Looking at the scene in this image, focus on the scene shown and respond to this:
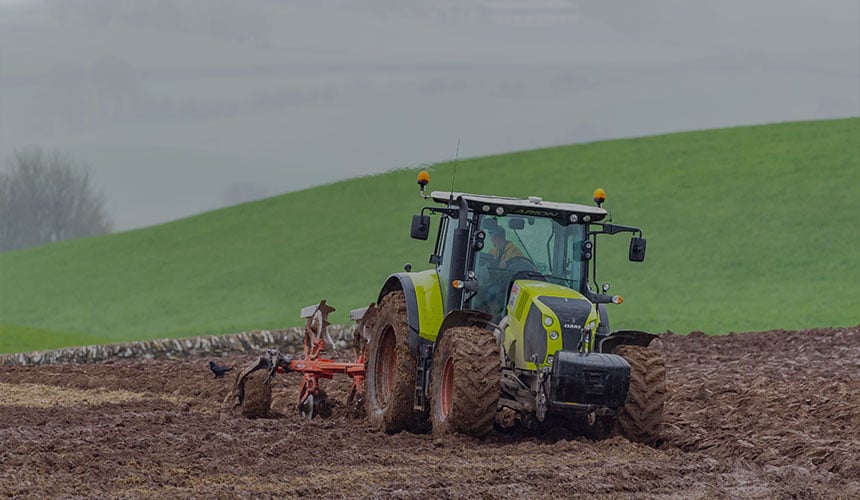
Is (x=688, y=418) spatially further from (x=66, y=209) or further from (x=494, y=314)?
(x=66, y=209)

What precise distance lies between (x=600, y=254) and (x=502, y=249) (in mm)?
24910

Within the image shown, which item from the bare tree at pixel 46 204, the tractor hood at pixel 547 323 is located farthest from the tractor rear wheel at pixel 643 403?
the bare tree at pixel 46 204

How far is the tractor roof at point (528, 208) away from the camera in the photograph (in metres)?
12.0

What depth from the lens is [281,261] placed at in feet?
136

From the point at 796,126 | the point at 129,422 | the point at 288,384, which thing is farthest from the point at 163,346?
the point at 796,126

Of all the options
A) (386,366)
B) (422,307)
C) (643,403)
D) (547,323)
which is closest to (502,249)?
(422,307)

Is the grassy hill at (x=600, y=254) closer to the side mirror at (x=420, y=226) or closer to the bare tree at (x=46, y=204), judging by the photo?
the side mirror at (x=420, y=226)

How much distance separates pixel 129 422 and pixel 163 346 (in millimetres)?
11425

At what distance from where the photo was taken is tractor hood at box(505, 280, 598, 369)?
11.1 metres

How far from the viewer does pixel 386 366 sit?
1343 cm

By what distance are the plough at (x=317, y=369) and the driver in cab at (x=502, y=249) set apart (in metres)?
2.50

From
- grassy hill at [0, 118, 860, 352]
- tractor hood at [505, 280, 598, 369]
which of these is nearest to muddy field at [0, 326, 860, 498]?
tractor hood at [505, 280, 598, 369]

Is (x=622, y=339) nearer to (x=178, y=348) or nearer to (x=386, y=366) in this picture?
(x=386, y=366)

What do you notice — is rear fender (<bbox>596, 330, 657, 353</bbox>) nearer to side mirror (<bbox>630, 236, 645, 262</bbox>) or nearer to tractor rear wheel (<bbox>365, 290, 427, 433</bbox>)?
side mirror (<bbox>630, 236, 645, 262</bbox>)
